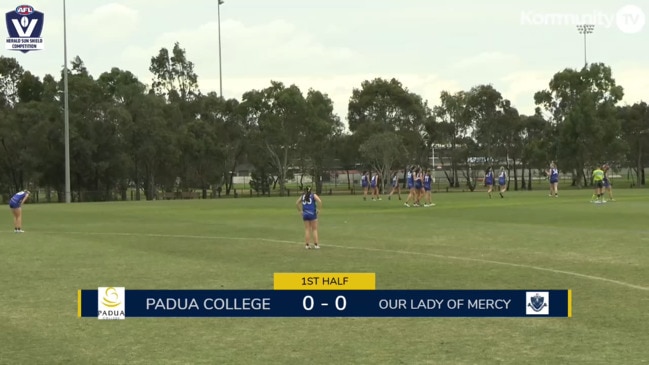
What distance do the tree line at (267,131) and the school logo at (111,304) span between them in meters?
63.4

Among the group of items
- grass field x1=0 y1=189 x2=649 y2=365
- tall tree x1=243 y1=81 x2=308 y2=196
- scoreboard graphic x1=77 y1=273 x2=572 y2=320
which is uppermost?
tall tree x1=243 y1=81 x2=308 y2=196

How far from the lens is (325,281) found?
1198 cm

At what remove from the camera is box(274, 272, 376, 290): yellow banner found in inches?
456

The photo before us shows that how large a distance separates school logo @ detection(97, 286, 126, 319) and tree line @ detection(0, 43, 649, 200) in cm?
6335

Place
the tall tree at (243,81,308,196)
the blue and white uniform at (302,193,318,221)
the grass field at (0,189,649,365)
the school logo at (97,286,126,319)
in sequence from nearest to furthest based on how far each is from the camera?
the grass field at (0,189,649,365), the school logo at (97,286,126,319), the blue and white uniform at (302,193,318,221), the tall tree at (243,81,308,196)

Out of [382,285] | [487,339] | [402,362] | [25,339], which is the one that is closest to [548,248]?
[382,285]

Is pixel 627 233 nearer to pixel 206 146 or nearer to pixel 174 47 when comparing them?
pixel 206 146

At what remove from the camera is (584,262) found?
15438mm

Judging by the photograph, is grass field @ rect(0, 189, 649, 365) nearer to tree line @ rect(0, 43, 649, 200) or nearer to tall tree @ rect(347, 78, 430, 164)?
tree line @ rect(0, 43, 649, 200)

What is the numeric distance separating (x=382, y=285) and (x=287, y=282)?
1710 mm

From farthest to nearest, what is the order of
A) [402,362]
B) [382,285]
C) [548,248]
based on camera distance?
[548,248]
[382,285]
[402,362]

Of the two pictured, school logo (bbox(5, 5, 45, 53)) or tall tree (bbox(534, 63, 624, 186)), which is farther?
tall tree (bbox(534, 63, 624, 186))

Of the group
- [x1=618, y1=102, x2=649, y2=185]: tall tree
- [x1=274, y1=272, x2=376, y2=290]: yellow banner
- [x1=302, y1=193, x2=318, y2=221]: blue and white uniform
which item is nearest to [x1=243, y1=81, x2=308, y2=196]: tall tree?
[x1=618, y1=102, x2=649, y2=185]: tall tree

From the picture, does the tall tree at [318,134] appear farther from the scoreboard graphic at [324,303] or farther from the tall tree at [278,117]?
the scoreboard graphic at [324,303]
